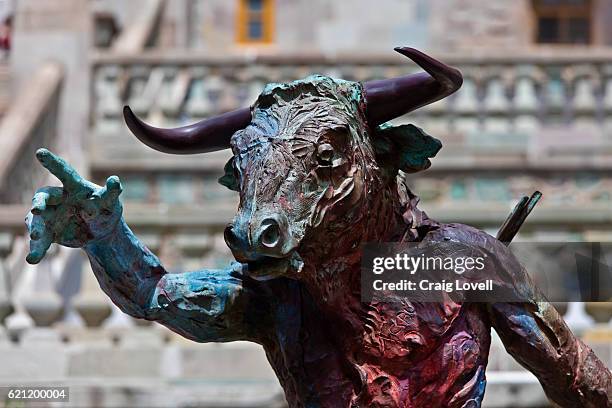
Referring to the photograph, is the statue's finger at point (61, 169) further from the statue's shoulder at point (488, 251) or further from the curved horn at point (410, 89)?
the statue's shoulder at point (488, 251)

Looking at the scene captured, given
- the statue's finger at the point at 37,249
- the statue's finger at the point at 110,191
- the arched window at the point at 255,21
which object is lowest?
the arched window at the point at 255,21

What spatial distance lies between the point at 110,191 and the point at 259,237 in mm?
407

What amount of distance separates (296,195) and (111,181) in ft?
1.26

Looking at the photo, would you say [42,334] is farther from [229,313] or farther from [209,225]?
[229,313]

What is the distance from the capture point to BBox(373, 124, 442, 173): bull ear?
250 centimetres

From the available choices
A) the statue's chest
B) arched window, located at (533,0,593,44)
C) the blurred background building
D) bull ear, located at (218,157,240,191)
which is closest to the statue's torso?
the statue's chest

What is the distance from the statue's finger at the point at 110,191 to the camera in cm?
237

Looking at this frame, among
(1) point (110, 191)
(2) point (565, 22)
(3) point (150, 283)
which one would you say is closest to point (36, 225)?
(1) point (110, 191)

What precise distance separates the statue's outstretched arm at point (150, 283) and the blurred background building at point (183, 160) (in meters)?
3.32

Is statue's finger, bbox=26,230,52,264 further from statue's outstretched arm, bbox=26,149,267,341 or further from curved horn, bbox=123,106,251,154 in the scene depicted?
curved horn, bbox=123,106,251,154

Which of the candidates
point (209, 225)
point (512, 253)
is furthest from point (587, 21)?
point (512, 253)

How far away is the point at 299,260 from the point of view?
2.25 metres

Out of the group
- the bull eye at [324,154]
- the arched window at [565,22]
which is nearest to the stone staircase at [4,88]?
the arched window at [565,22]

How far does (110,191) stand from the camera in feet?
7.84
